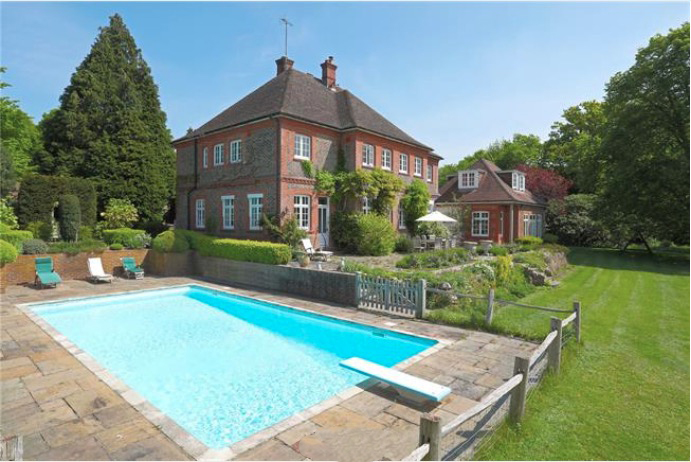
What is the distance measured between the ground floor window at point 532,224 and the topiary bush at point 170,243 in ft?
83.8

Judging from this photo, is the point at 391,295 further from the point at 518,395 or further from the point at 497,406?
the point at 497,406

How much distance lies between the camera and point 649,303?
499 inches

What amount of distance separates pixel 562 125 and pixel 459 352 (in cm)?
4929

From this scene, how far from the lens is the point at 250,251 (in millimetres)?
16531

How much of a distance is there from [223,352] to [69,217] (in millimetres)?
18168

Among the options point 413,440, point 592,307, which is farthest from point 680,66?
point 413,440

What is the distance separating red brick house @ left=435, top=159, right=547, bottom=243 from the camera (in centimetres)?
2939

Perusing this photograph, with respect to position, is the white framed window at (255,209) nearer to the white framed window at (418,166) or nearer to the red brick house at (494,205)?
the white framed window at (418,166)

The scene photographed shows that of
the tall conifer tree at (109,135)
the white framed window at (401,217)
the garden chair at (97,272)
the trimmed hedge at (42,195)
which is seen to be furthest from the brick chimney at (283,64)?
the garden chair at (97,272)

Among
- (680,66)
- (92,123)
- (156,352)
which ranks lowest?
(156,352)

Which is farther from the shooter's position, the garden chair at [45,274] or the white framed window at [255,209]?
the white framed window at [255,209]

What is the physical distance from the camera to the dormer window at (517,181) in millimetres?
32469

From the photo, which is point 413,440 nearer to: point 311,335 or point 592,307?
point 311,335

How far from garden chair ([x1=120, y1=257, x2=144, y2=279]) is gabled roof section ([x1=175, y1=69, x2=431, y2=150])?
8.85 metres
